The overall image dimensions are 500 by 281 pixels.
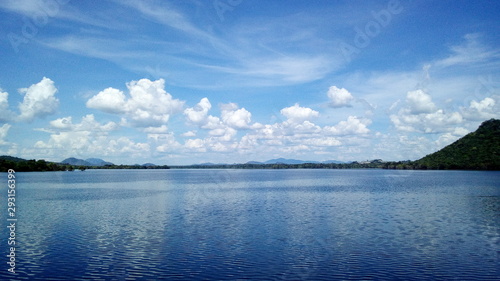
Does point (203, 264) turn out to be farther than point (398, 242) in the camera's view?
No

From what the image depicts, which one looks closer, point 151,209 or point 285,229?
point 285,229

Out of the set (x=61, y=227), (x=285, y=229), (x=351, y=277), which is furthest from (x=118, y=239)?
(x=351, y=277)

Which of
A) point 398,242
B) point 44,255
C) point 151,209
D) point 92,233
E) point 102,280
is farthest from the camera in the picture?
point 151,209

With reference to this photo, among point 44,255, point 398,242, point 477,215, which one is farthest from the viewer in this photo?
point 477,215

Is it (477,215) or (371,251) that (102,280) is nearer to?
(371,251)

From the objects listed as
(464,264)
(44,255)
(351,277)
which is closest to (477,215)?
(464,264)

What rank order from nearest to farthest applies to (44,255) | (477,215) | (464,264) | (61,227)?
1. (464,264)
2. (44,255)
3. (61,227)
4. (477,215)

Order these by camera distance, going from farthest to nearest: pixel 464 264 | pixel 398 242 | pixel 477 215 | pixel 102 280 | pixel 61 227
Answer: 1. pixel 477 215
2. pixel 61 227
3. pixel 398 242
4. pixel 464 264
5. pixel 102 280

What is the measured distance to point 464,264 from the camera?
1018 inches

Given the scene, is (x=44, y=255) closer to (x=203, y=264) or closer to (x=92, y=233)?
(x=92, y=233)

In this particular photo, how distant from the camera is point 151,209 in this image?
55719mm

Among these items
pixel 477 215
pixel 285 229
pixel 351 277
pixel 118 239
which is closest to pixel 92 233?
pixel 118 239

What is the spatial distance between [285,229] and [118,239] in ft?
54.2

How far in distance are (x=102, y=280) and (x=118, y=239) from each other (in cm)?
1180
